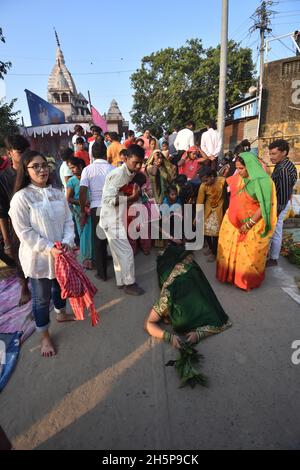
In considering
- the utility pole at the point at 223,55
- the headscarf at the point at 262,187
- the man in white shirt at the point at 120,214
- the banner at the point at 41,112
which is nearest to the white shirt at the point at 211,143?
the utility pole at the point at 223,55

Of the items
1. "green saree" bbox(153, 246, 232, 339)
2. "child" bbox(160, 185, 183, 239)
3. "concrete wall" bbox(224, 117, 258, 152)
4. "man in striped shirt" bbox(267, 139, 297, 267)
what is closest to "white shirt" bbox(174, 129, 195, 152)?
"child" bbox(160, 185, 183, 239)

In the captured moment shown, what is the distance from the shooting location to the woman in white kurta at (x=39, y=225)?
1.95 meters

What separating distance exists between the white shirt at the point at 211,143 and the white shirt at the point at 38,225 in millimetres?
5127

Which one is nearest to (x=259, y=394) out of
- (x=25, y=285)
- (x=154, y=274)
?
(x=154, y=274)

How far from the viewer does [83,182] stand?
3.29m

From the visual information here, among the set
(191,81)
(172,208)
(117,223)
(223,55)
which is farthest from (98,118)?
(191,81)

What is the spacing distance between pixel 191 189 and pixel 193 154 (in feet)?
4.54

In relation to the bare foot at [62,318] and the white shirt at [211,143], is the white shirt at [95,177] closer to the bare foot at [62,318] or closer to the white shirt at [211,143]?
the bare foot at [62,318]

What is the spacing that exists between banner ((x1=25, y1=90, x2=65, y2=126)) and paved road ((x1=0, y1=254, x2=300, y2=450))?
11.5 m

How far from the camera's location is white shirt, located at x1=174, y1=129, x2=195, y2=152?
6426 millimetres

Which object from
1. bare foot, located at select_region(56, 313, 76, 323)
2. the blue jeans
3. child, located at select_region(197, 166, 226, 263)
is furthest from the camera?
child, located at select_region(197, 166, 226, 263)

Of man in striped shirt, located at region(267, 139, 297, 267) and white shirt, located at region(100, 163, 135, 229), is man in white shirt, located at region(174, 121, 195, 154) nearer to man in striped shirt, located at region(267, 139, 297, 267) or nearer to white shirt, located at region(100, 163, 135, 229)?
man in striped shirt, located at region(267, 139, 297, 267)

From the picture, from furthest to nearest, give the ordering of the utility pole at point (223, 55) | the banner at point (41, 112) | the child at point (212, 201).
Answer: the banner at point (41, 112) → the utility pole at point (223, 55) → the child at point (212, 201)
